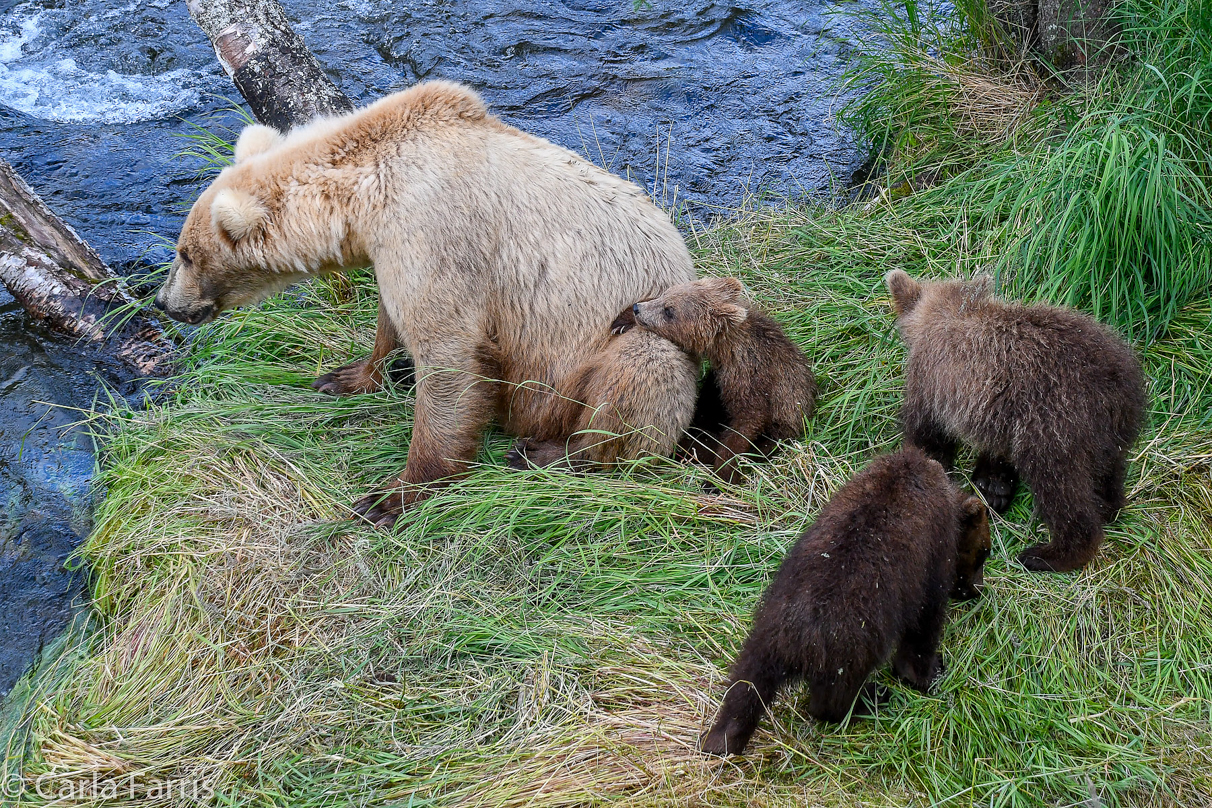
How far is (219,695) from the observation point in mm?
3734

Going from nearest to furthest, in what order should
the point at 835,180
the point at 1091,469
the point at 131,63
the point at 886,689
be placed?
the point at 886,689 → the point at 1091,469 → the point at 835,180 → the point at 131,63

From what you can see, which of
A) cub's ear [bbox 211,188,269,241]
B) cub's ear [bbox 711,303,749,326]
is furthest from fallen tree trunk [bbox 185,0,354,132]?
cub's ear [bbox 711,303,749,326]

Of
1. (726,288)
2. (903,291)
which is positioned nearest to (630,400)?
(726,288)

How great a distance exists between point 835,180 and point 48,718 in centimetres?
591

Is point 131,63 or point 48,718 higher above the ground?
point 131,63

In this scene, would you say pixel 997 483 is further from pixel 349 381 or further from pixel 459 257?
pixel 349 381

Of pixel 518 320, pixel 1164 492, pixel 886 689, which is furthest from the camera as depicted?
pixel 518 320

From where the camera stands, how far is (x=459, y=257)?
14.3 feet

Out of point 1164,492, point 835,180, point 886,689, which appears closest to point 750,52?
point 835,180

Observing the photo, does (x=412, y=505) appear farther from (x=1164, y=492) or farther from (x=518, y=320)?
(x=1164, y=492)

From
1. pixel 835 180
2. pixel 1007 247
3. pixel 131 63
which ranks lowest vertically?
pixel 835 180

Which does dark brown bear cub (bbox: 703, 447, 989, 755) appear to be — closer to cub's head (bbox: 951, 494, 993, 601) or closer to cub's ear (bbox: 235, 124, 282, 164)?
cub's head (bbox: 951, 494, 993, 601)

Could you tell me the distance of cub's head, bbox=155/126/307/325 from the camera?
4355 mm

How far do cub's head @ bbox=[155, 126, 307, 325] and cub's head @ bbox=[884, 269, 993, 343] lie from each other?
2.75 m
